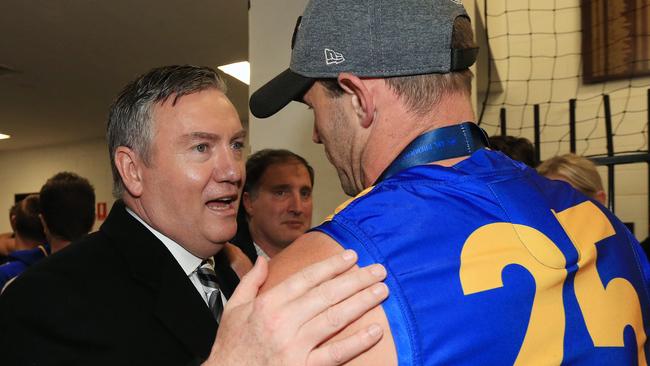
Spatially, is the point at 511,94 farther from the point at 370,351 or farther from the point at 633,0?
the point at 370,351

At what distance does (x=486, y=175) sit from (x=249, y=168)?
1.83m

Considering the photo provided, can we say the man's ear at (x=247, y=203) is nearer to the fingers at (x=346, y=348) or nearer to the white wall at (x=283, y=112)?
the white wall at (x=283, y=112)

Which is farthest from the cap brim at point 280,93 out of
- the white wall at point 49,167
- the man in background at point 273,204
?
the white wall at point 49,167

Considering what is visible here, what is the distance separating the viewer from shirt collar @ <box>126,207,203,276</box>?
4.56 feet

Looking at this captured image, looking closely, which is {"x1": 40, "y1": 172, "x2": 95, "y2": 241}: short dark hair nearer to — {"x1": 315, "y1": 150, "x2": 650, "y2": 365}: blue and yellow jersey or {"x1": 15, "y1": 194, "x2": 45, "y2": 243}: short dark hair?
{"x1": 15, "y1": 194, "x2": 45, "y2": 243}: short dark hair

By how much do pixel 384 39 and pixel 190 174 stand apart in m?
0.69

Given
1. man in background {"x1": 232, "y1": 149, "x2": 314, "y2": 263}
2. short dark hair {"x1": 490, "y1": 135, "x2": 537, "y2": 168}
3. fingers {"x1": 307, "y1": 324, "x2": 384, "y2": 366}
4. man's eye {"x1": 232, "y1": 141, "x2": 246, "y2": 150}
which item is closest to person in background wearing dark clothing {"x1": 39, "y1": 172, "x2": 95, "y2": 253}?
man in background {"x1": 232, "y1": 149, "x2": 314, "y2": 263}

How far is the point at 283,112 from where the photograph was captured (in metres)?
2.33

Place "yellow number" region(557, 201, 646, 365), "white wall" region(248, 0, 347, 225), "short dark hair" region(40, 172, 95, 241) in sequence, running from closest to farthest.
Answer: "yellow number" region(557, 201, 646, 365) → "white wall" region(248, 0, 347, 225) → "short dark hair" region(40, 172, 95, 241)

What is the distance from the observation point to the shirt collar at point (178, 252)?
54.7 inches

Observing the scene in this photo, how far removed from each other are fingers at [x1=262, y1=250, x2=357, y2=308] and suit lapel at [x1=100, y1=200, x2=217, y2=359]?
52 centimetres

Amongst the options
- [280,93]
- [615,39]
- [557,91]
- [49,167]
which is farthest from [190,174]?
[49,167]

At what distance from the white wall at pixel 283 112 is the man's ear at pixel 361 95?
1.39 m

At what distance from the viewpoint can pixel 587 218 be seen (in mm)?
863
